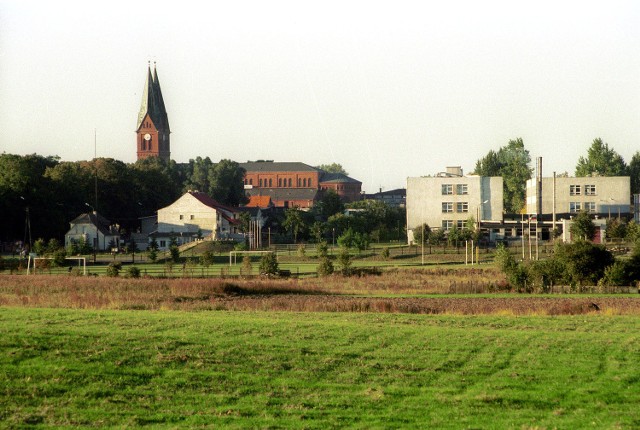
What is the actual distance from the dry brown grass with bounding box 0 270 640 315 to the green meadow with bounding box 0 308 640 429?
302 inches

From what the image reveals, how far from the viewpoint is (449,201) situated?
315ft

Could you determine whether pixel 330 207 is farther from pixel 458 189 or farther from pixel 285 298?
pixel 285 298

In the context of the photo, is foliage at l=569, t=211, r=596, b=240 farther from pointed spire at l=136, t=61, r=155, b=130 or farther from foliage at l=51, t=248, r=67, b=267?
pointed spire at l=136, t=61, r=155, b=130

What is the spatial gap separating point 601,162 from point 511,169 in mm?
10828

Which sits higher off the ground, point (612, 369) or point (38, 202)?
point (38, 202)

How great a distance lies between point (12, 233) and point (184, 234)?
2423 centimetres

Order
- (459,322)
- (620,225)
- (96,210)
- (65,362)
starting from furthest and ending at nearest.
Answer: (96,210)
(620,225)
(459,322)
(65,362)

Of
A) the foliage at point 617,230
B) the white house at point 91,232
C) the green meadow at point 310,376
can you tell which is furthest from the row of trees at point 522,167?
the green meadow at point 310,376

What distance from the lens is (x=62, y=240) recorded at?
97125 millimetres

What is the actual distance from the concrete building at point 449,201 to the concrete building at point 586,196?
15.2 feet

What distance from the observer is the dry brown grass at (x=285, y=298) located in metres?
34.3

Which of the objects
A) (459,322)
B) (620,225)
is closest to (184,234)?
(620,225)

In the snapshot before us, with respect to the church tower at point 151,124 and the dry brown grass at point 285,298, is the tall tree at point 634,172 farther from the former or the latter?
the church tower at point 151,124

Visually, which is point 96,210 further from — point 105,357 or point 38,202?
point 105,357
